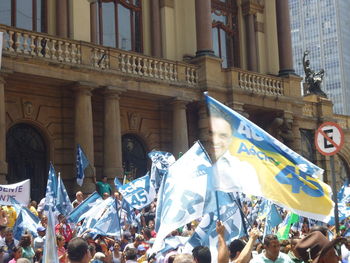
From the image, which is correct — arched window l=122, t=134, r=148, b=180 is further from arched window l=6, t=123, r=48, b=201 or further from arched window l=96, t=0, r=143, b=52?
arched window l=96, t=0, r=143, b=52

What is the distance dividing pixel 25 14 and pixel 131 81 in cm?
393

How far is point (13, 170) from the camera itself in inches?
736

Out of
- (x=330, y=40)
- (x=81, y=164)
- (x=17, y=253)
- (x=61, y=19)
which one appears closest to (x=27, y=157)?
(x=81, y=164)

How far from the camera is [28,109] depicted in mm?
19016

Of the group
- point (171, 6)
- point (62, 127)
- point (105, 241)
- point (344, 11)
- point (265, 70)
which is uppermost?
point (344, 11)

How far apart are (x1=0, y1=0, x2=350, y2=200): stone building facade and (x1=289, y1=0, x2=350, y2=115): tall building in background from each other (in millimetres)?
66438

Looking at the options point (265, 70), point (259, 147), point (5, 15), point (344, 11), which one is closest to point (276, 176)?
point (259, 147)

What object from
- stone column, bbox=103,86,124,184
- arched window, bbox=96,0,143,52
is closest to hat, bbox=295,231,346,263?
stone column, bbox=103,86,124,184

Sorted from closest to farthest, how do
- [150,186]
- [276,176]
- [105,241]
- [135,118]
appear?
[276,176]
[105,241]
[150,186]
[135,118]

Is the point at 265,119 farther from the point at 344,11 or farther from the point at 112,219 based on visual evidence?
the point at 344,11

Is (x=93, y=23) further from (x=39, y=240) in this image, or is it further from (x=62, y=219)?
(x=39, y=240)

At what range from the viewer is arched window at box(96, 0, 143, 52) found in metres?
22.1

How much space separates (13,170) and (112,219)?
7.95m

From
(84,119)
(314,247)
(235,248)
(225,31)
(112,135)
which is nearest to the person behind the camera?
(314,247)
